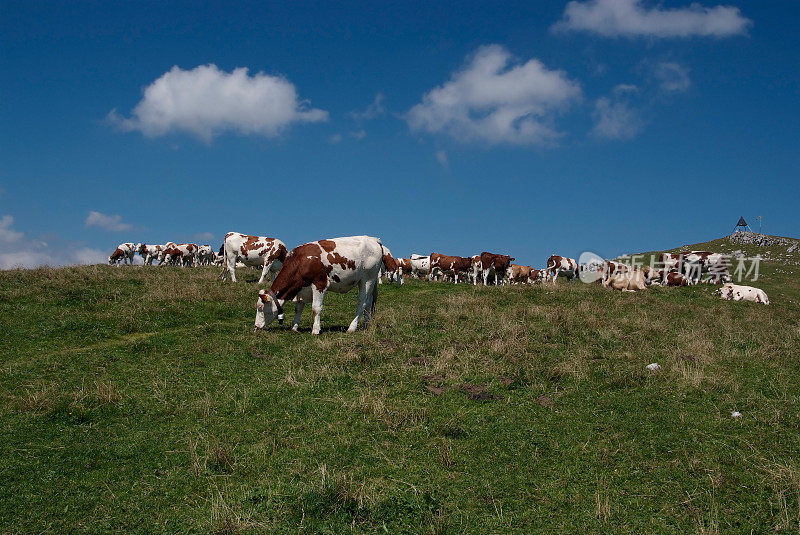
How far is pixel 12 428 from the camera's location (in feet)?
28.0

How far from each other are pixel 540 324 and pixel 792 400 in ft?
26.7

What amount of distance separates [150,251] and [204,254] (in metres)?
4.59

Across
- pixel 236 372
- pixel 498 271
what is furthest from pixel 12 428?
pixel 498 271

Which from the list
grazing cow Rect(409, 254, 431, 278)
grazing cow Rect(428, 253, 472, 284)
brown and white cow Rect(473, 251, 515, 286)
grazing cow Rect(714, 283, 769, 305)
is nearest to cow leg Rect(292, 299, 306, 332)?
brown and white cow Rect(473, 251, 515, 286)

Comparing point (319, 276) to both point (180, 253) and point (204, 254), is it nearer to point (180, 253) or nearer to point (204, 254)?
point (180, 253)

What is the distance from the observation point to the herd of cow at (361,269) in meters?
16.4

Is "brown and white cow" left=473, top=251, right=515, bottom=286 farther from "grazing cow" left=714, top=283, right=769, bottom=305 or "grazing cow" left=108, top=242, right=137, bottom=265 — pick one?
"grazing cow" left=108, top=242, right=137, bottom=265

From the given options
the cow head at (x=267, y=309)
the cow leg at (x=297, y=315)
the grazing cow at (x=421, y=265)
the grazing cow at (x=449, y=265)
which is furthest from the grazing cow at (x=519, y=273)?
the cow head at (x=267, y=309)

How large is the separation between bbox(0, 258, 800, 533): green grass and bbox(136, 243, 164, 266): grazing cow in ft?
107

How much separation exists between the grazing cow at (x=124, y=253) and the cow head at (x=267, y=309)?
3862 centimetres

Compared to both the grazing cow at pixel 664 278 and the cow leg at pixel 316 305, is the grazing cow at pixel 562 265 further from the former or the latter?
the cow leg at pixel 316 305

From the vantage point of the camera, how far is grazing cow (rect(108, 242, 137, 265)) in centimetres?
4934

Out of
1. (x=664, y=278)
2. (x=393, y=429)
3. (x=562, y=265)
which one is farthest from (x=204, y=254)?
(x=393, y=429)

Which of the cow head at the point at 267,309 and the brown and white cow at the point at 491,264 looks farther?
the brown and white cow at the point at 491,264
